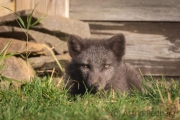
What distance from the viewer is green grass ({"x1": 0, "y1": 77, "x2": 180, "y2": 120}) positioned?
4.15 meters

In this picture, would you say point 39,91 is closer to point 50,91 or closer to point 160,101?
point 50,91

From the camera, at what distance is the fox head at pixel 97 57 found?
242 inches

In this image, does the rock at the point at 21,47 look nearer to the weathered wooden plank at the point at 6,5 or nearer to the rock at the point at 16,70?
the rock at the point at 16,70

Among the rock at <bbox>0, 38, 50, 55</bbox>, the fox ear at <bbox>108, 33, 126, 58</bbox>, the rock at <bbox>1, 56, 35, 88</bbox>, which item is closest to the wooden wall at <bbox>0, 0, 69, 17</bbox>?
the rock at <bbox>0, 38, 50, 55</bbox>

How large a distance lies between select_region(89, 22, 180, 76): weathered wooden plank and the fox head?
159cm

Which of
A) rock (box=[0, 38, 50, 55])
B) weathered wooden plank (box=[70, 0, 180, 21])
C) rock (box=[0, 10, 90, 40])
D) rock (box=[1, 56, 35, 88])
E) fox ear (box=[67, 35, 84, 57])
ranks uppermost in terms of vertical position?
weathered wooden plank (box=[70, 0, 180, 21])

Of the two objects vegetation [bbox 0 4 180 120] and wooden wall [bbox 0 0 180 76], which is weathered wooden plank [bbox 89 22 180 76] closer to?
wooden wall [bbox 0 0 180 76]

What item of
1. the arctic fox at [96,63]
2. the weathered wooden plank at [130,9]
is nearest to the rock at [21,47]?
the arctic fox at [96,63]

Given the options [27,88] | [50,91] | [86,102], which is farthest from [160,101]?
[27,88]

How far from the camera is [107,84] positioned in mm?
6508

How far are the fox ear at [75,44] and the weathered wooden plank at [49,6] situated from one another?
1624 millimetres

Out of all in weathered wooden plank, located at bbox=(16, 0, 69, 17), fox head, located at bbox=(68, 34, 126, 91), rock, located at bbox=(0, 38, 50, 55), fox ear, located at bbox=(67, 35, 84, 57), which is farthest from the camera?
weathered wooden plank, located at bbox=(16, 0, 69, 17)

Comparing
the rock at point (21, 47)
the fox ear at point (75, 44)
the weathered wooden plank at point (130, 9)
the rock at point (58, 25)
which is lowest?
the rock at point (21, 47)

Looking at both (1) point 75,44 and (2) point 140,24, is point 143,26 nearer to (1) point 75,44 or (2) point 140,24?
(2) point 140,24
